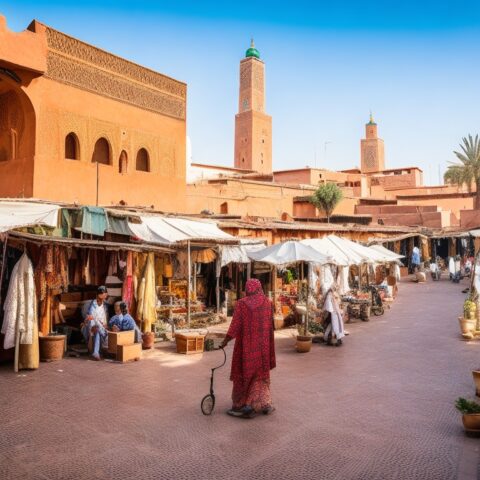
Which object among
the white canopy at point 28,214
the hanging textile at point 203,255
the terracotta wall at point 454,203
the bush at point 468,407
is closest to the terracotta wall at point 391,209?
the terracotta wall at point 454,203

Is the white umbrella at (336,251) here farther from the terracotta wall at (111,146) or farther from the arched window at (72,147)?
the arched window at (72,147)

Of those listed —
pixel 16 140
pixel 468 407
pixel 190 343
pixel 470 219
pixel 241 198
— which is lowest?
pixel 468 407

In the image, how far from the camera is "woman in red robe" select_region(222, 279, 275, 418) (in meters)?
6.12

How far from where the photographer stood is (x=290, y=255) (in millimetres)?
11602

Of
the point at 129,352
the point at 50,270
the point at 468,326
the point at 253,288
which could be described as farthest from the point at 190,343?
the point at 468,326

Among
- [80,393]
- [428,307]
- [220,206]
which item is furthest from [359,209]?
[80,393]

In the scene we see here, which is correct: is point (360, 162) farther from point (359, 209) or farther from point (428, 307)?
point (428, 307)

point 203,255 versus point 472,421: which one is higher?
point 203,255

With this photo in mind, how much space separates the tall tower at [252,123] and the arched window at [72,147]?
30398 millimetres

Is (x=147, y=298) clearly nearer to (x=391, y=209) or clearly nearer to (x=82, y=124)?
(x=82, y=124)

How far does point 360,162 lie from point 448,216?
37183 millimetres

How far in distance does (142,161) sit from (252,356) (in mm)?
15835

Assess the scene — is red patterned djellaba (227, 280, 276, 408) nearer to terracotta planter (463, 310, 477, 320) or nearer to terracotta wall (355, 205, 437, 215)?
terracotta planter (463, 310, 477, 320)

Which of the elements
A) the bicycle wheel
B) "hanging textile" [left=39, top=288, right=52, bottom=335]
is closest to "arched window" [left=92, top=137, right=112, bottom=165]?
"hanging textile" [left=39, top=288, right=52, bottom=335]
